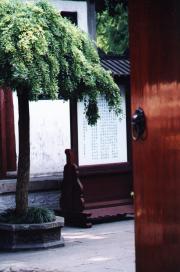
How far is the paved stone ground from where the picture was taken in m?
7.96

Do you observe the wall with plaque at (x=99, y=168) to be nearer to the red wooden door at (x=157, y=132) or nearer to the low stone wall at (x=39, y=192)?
the low stone wall at (x=39, y=192)

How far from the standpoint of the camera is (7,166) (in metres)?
12.3

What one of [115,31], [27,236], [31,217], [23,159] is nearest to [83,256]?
[27,236]

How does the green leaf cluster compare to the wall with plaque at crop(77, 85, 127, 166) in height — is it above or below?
above

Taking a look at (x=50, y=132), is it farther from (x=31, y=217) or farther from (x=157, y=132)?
(x=157, y=132)

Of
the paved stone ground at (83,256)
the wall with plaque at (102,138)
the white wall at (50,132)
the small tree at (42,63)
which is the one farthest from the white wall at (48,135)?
the small tree at (42,63)

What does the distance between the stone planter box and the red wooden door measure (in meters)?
5.68

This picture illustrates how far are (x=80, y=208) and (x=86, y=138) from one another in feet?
4.81

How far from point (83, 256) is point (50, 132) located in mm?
4439

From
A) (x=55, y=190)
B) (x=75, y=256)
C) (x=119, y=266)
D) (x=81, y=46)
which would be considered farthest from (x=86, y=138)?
(x=119, y=266)

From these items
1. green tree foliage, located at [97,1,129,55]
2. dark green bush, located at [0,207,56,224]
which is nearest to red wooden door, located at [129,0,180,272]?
dark green bush, located at [0,207,56,224]

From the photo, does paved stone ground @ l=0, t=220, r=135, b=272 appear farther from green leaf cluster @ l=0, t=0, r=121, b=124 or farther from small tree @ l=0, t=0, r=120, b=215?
green leaf cluster @ l=0, t=0, r=121, b=124

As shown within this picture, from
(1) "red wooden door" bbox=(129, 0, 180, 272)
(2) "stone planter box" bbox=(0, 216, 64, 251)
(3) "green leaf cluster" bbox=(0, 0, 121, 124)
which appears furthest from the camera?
(2) "stone planter box" bbox=(0, 216, 64, 251)

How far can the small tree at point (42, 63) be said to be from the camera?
8656 millimetres
